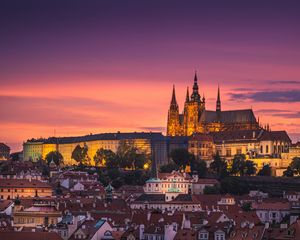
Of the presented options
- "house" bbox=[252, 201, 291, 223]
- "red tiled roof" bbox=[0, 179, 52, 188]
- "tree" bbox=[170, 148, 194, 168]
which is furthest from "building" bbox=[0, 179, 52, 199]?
"tree" bbox=[170, 148, 194, 168]

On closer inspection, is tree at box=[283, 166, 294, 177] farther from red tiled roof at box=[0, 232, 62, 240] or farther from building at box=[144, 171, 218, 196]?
red tiled roof at box=[0, 232, 62, 240]

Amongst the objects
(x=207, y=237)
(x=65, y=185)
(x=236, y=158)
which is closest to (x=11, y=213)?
(x=207, y=237)

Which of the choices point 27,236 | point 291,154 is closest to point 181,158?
point 291,154

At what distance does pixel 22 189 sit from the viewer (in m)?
124

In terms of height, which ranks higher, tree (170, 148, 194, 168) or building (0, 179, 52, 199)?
tree (170, 148, 194, 168)

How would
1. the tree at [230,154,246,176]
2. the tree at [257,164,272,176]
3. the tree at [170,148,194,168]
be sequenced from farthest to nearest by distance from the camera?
the tree at [170,148,194,168], the tree at [257,164,272,176], the tree at [230,154,246,176]

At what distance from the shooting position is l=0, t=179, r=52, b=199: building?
123375mm

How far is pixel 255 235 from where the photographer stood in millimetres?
74562

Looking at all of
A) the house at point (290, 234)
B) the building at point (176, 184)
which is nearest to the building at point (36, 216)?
the house at point (290, 234)

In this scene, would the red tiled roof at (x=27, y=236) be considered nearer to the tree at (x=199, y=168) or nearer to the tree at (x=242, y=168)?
the tree at (x=199, y=168)

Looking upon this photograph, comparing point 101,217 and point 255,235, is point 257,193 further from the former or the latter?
point 255,235

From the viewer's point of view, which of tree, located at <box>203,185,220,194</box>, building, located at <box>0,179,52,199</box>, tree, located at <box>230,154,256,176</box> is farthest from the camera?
tree, located at <box>230,154,256,176</box>

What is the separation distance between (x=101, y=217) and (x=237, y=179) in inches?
2875

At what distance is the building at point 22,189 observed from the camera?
123 m
